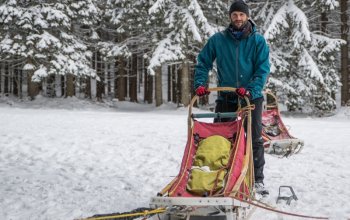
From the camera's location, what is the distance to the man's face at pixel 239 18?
4.88m

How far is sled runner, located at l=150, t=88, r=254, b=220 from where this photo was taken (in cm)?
364

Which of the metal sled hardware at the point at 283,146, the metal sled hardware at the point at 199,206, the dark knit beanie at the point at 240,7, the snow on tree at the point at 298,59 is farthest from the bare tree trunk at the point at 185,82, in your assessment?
the metal sled hardware at the point at 199,206

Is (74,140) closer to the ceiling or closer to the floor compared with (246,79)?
closer to the floor

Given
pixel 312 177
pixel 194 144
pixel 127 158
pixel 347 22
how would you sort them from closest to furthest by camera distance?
1. pixel 194 144
2. pixel 312 177
3. pixel 127 158
4. pixel 347 22

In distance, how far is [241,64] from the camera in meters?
5.00

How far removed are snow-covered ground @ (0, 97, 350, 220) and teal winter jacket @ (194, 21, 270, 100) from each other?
143 centimetres

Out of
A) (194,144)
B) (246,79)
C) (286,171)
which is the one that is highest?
(246,79)

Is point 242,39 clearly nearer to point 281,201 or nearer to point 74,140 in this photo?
point 281,201

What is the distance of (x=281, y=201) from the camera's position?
511cm

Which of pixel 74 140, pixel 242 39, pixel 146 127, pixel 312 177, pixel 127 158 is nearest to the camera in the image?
pixel 242 39

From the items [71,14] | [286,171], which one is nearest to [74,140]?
[286,171]

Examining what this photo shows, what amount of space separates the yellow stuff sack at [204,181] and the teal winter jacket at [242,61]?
4.13ft

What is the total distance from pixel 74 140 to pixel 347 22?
18385mm

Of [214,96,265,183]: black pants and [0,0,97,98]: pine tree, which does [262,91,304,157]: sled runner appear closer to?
[214,96,265,183]: black pants
